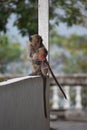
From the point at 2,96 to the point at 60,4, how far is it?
613 cm

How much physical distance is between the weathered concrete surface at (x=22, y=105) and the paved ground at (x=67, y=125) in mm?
2330

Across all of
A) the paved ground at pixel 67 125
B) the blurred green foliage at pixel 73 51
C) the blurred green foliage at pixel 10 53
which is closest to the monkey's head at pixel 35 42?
the paved ground at pixel 67 125

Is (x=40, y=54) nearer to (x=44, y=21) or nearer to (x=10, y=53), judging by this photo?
(x=44, y=21)

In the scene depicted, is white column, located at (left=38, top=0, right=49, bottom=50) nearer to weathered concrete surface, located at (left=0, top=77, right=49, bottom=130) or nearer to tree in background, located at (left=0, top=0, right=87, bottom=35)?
weathered concrete surface, located at (left=0, top=77, right=49, bottom=130)

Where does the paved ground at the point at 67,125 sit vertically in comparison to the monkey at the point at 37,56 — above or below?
below

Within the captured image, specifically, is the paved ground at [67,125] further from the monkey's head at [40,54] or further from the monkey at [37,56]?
the monkey's head at [40,54]

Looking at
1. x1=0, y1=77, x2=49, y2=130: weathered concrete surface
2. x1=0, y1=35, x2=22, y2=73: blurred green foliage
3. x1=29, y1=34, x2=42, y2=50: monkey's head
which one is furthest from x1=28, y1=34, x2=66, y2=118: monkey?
x1=0, y1=35, x2=22, y2=73: blurred green foliage

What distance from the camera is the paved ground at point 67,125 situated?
27.5ft

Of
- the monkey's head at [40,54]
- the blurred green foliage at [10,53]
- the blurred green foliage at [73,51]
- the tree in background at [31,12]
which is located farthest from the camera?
the blurred green foliage at [73,51]

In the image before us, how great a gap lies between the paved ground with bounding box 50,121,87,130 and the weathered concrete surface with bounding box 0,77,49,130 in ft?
7.65

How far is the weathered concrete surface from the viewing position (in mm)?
3941

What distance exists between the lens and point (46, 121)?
19.7ft

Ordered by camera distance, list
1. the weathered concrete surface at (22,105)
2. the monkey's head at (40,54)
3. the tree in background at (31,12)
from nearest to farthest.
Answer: the weathered concrete surface at (22,105), the monkey's head at (40,54), the tree in background at (31,12)

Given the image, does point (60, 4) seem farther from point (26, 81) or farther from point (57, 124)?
point (26, 81)
